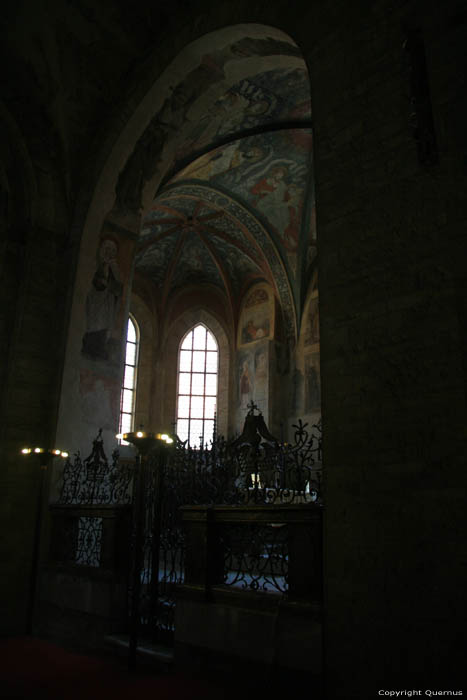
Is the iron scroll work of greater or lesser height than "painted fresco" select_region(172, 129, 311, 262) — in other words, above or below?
below

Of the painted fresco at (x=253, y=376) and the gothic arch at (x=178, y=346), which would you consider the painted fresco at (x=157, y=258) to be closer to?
the gothic arch at (x=178, y=346)

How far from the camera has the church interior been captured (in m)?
3.96

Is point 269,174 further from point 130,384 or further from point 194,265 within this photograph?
point 130,384

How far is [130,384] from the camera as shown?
55.3 ft

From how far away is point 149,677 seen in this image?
493cm

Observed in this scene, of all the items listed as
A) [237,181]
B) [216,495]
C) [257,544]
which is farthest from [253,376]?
[257,544]

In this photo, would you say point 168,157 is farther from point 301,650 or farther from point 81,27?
point 301,650

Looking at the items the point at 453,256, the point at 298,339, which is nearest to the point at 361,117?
the point at 453,256

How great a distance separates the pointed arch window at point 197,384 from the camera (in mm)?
17000

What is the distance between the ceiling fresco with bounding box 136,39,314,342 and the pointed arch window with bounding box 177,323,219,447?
5.22ft

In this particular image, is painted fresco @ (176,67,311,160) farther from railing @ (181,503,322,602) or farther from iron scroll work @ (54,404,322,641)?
railing @ (181,503,322,602)

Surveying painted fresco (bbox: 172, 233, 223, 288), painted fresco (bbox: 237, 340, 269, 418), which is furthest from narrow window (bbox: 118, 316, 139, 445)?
painted fresco (bbox: 237, 340, 269, 418)

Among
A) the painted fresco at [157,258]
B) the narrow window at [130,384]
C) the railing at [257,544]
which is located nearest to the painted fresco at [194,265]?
the painted fresco at [157,258]

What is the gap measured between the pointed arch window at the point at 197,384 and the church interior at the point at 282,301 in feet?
7.50
